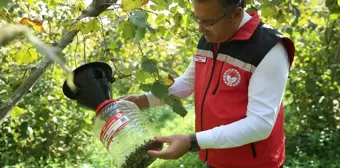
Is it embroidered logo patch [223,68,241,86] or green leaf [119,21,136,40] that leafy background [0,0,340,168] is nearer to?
embroidered logo patch [223,68,241,86]

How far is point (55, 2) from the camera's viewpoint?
6.81 ft

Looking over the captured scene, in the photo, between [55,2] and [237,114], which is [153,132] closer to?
[237,114]

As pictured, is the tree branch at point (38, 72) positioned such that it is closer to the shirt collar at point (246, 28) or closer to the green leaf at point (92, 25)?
the green leaf at point (92, 25)

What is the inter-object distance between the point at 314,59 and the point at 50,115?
2.31m

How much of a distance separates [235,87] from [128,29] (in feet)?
1.47

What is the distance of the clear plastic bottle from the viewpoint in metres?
1.44

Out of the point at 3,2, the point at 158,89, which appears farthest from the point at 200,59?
the point at 3,2

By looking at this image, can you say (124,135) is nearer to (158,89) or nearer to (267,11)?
(158,89)

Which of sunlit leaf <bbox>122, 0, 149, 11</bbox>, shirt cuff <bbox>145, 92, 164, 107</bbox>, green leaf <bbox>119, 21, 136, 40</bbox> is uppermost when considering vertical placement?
sunlit leaf <bbox>122, 0, 149, 11</bbox>

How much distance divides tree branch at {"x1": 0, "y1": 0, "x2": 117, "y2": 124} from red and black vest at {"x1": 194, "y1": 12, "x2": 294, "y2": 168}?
43cm

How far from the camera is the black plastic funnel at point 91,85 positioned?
152cm

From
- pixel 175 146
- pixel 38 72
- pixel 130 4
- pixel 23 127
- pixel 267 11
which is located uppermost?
pixel 130 4

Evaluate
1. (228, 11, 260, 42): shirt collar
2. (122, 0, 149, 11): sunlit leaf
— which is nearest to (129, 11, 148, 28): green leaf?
(122, 0, 149, 11): sunlit leaf

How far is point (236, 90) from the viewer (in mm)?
1627
